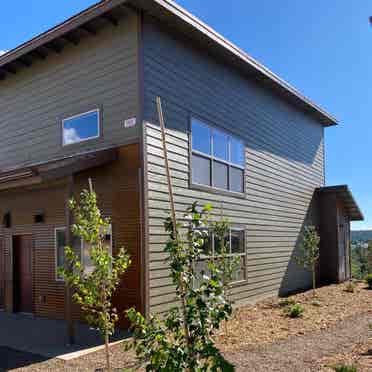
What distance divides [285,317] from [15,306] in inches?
269

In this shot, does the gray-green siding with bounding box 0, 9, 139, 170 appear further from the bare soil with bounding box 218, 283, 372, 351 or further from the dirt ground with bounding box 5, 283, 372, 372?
the bare soil with bounding box 218, 283, 372, 351

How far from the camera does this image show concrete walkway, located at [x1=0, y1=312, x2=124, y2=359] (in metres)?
6.98

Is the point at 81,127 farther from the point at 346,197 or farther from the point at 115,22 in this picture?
the point at 346,197

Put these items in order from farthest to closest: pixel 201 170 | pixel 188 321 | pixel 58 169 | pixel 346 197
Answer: pixel 346 197 → pixel 201 170 → pixel 58 169 → pixel 188 321

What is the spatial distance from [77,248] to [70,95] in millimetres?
3704

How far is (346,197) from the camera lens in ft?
56.8

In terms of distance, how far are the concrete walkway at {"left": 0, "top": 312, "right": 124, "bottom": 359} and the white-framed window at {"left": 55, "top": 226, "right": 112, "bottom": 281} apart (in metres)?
1.16

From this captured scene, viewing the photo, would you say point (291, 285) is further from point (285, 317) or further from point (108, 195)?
point (108, 195)

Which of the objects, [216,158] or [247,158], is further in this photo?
[247,158]

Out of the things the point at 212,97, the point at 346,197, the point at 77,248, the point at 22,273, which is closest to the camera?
the point at 77,248

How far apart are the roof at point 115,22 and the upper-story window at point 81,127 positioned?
1823 millimetres

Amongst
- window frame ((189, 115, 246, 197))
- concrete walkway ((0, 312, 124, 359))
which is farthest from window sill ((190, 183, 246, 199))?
concrete walkway ((0, 312, 124, 359))

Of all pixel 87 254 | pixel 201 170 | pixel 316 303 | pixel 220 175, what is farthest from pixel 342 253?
pixel 87 254

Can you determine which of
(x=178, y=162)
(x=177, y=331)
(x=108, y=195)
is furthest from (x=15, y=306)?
(x=177, y=331)
